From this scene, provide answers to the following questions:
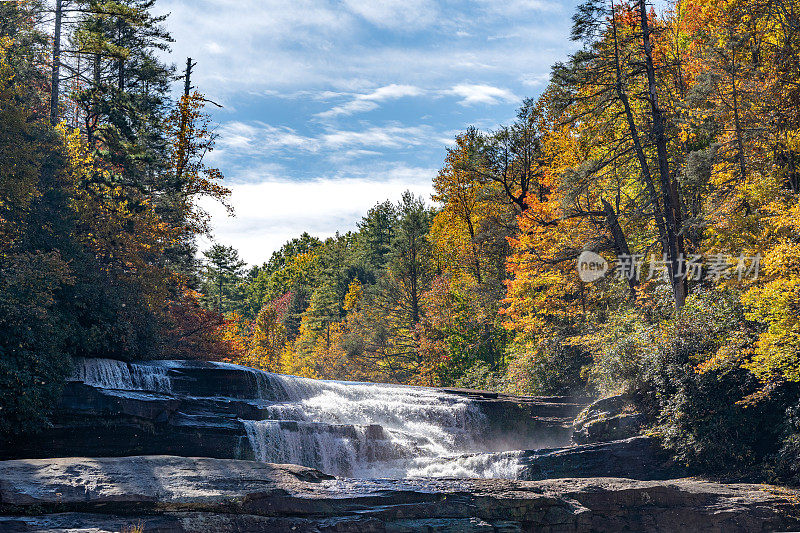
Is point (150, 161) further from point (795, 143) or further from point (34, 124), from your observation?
point (795, 143)

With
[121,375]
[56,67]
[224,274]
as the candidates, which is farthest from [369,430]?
[224,274]

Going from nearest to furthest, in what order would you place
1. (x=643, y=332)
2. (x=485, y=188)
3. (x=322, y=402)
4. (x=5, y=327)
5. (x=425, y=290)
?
1. (x=5, y=327)
2. (x=643, y=332)
3. (x=322, y=402)
4. (x=485, y=188)
5. (x=425, y=290)

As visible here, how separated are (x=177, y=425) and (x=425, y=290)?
2825cm

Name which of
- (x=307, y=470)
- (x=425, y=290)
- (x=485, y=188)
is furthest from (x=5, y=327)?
(x=425, y=290)

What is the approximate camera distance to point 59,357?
1642 cm

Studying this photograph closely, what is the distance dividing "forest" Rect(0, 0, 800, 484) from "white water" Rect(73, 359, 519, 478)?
209 cm

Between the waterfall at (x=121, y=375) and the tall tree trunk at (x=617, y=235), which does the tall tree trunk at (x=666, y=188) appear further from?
the waterfall at (x=121, y=375)

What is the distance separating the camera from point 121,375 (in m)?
18.7

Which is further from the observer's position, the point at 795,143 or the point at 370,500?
the point at 795,143

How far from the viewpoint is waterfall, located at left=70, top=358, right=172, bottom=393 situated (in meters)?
17.8

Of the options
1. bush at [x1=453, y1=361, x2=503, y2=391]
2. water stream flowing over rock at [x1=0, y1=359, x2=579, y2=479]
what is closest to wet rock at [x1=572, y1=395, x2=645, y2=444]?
water stream flowing over rock at [x1=0, y1=359, x2=579, y2=479]

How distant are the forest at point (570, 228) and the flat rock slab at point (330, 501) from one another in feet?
8.77

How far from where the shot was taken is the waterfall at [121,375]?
A: 17.8 meters

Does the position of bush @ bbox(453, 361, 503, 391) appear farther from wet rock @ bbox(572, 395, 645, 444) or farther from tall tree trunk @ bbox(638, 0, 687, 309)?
tall tree trunk @ bbox(638, 0, 687, 309)
